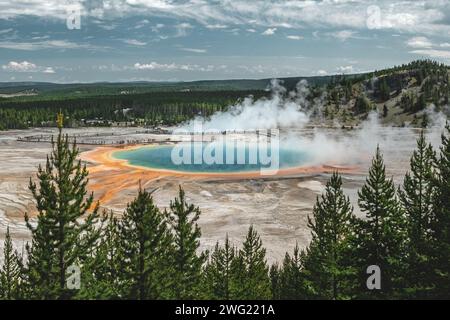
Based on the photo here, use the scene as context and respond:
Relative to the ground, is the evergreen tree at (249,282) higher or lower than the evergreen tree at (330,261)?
lower

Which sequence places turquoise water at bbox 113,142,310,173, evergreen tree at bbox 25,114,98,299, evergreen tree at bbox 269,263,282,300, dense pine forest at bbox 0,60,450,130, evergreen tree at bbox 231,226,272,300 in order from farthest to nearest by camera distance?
dense pine forest at bbox 0,60,450,130
turquoise water at bbox 113,142,310,173
evergreen tree at bbox 269,263,282,300
evergreen tree at bbox 231,226,272,300
evergreen tree at bbox 25,114,98,299

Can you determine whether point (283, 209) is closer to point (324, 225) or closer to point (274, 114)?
point (324, 225)

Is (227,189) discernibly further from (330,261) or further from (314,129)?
(314,129)

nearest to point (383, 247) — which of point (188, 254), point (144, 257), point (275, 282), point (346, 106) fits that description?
point (188, 254)

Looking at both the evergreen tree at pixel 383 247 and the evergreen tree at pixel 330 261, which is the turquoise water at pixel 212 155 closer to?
the evergreen tree at pixel 330 261

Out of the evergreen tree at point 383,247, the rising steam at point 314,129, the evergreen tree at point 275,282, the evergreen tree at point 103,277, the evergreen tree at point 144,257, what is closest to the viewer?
the evergreen tree at point 103,277

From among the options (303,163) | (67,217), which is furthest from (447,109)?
(67,217)

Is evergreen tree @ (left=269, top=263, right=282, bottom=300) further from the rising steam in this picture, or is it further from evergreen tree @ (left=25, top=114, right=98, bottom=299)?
the rising steam

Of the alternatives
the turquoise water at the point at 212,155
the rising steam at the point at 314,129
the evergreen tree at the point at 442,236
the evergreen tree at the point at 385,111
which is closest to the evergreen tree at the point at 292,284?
the evergreen tree at the point at 442,236
